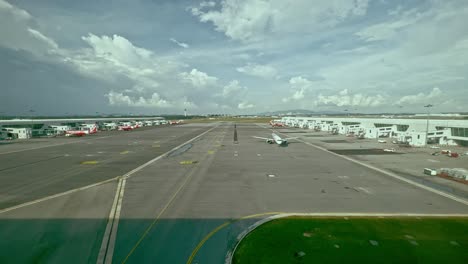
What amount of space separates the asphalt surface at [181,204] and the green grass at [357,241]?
1.82 meters

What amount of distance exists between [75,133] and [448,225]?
112210 millimetres

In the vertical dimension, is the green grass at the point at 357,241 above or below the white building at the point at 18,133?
below

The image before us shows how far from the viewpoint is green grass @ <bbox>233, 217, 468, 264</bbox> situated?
45.6 ft

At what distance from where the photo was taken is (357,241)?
1559cm

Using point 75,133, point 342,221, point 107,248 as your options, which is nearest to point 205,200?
point 107,248

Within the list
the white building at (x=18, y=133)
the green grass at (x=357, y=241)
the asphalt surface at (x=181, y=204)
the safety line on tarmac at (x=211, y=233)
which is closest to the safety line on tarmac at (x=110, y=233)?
the asphalt surface at (x=181, y=204)

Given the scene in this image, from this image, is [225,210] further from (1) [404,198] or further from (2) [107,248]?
(1) [404,198]

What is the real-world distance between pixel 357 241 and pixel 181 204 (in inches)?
579

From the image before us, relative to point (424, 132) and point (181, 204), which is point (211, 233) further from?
point (424, 132)

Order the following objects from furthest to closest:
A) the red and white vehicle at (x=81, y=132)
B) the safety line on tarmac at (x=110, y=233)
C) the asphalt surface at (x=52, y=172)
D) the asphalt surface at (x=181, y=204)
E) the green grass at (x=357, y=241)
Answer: the red and white vehicle at (x=81, y=132) → the asphalt surface at (x=52, y=172) → the asphalt surface at (x=181, y=204) → the safety line on tarmac at (x=110, y=233) → the green grass at (x=357, y=241)

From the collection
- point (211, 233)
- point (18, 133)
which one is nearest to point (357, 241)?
point (211, 233)

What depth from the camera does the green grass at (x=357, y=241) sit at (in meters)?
13.9

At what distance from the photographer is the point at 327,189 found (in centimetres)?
2672

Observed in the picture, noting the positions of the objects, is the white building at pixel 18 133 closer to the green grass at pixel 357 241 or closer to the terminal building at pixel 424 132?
the green grass at pixel 357 241
